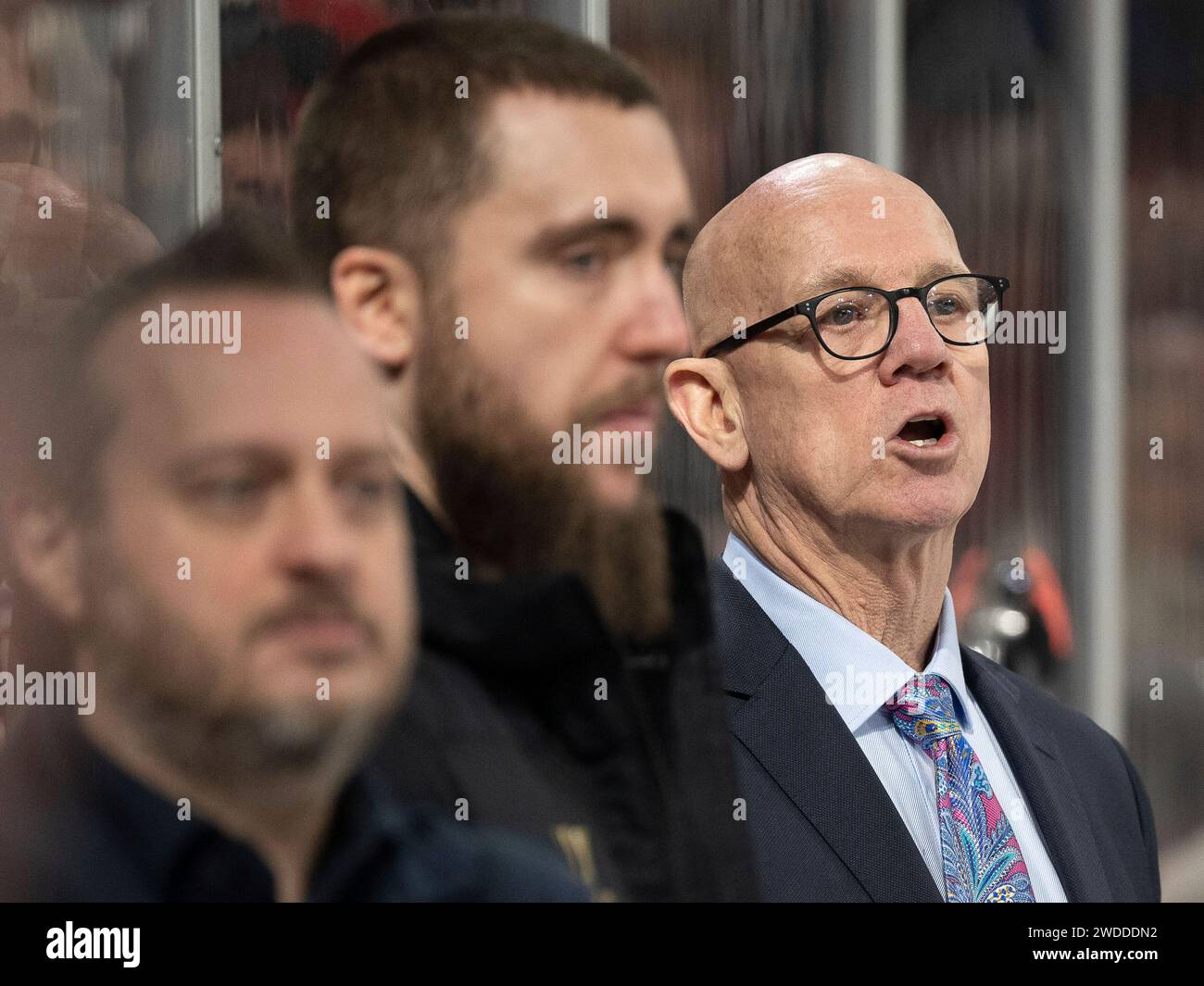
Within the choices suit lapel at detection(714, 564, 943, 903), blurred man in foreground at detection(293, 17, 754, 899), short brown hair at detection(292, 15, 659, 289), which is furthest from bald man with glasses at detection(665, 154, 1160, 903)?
short brown hair at detection(292, 15, 659, 289)

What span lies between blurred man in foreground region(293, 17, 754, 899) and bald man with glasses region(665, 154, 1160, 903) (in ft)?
0.43

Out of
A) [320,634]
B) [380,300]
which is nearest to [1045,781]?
[320,634]

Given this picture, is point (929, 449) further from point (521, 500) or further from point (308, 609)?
point (308, 609)

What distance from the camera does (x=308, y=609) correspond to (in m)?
1.70

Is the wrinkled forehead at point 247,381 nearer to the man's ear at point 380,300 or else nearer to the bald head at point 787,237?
the man's ear at point 380,300

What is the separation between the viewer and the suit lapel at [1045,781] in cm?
200

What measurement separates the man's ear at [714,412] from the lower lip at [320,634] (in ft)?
2.03

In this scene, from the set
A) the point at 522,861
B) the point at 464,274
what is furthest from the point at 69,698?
the point at 464,274

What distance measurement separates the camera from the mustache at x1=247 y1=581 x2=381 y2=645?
5.55 ft

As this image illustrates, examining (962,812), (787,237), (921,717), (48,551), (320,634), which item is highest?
(787,237)

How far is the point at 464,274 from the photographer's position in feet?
5.88

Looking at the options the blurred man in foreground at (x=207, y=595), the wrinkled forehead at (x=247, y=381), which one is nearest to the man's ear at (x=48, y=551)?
the blurred man in foreground at (x=207, y=595)

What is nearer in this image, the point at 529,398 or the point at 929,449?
the point at 529,398

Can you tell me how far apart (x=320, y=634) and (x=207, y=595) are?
0.47ft
